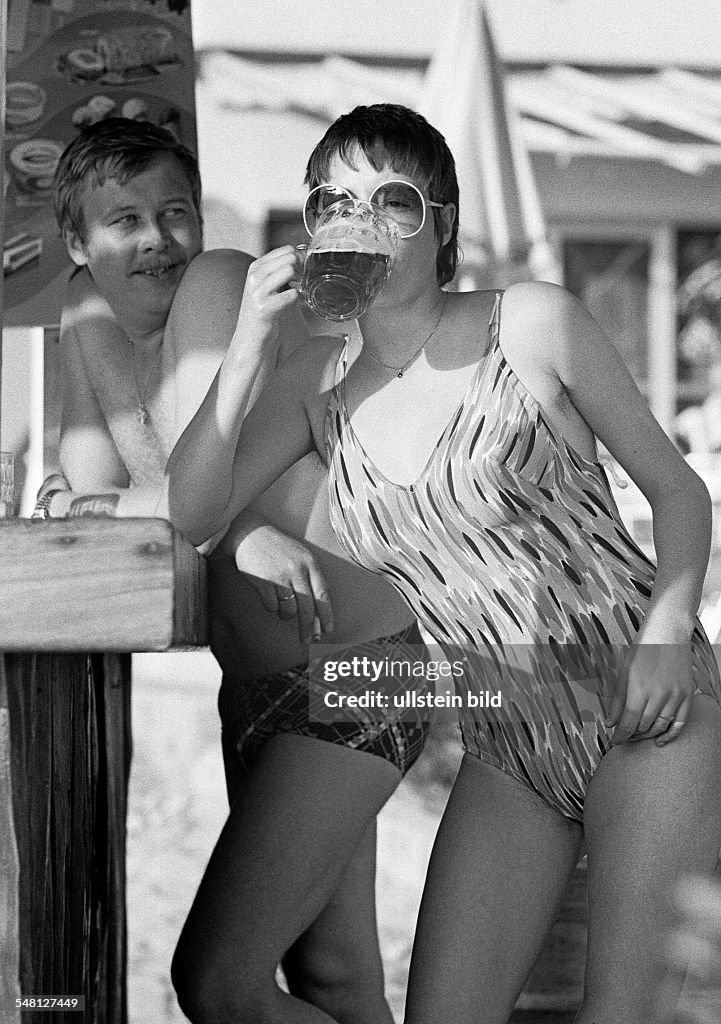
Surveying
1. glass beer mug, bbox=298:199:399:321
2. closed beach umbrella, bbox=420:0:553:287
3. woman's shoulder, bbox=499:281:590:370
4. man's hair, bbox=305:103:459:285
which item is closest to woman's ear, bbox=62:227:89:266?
man's hair, bbox=305:103:459:285

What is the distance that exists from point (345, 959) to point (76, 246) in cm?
137

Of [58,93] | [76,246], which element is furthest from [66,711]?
[58,93]

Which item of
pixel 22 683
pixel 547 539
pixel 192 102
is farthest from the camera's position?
pixel 192 102

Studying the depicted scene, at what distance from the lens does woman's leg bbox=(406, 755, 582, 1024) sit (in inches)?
71.2

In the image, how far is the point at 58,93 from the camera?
9.25ft

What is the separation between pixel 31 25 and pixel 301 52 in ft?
12.9

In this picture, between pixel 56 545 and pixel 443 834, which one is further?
pixel 443 834

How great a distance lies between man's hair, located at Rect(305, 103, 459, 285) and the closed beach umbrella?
2.78 metres

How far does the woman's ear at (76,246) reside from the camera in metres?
2.39

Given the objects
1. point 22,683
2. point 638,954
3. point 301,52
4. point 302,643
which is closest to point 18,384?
point 302,643

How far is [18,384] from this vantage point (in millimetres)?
3123

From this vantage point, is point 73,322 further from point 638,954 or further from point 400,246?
point 638,954

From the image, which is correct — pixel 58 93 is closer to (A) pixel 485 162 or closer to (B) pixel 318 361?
(B) pixel 318 361

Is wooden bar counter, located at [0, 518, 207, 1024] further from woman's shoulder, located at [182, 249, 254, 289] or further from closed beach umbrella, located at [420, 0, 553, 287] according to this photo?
closed beach umbrella, located at [420, 0, 553, 287]
